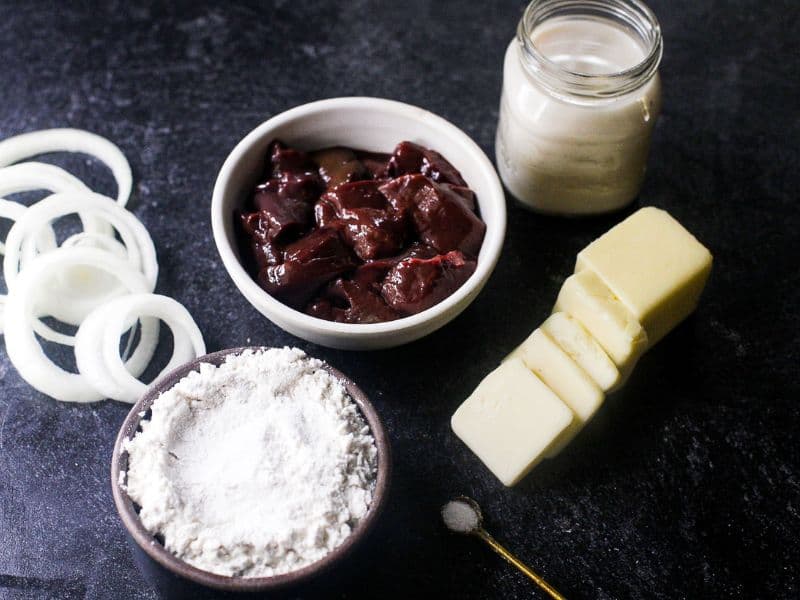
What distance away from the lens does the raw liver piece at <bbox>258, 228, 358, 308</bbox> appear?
226 cm

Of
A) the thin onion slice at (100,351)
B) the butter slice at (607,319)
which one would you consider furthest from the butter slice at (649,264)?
the thin onion slice at (100,351)

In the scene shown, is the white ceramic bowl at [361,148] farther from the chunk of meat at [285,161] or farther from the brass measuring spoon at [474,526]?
the brass measuring spoon at [474,526]

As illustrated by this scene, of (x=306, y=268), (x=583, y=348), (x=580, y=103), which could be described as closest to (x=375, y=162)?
(x=306, y=268)

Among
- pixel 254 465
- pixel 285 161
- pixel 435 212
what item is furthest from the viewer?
pixel 285 161

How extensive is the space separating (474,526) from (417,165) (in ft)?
3.08

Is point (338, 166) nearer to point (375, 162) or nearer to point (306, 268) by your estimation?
point (375, 162)

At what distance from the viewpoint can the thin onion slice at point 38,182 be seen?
8.70 ft

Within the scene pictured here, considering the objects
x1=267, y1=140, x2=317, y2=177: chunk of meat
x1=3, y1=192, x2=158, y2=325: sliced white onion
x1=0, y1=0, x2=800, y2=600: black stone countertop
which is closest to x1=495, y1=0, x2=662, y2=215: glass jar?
x1=0, y1=0, x2=800, y2=600: black stone countertop

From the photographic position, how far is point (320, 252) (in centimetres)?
228

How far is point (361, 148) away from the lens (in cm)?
262

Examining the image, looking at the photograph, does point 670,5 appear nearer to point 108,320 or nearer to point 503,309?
point 503,309

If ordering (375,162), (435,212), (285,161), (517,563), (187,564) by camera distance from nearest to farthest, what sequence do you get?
(187,564), (517,563), (435,212), (285,161), (375,162)

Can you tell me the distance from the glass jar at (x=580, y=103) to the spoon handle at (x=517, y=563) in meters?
0.97

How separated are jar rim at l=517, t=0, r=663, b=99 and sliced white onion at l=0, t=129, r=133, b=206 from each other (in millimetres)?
1244
